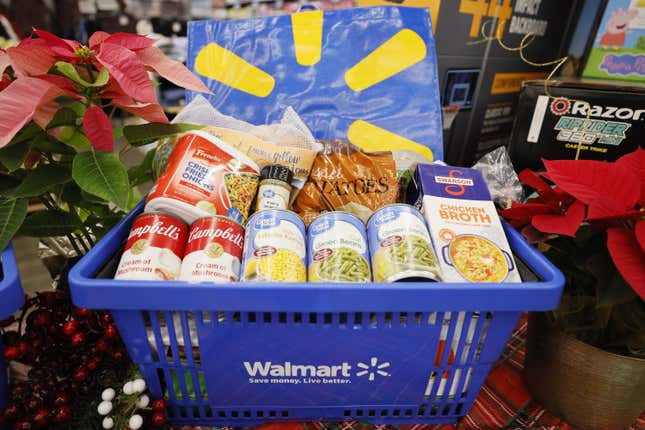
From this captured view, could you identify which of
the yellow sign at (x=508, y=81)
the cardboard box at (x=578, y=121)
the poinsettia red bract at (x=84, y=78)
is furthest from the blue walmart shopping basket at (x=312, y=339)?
the yellow sign at (x=508, y=81)

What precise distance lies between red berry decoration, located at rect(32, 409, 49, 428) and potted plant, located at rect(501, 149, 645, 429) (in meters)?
0.88

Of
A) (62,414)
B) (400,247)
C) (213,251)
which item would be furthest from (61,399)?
(400,247)

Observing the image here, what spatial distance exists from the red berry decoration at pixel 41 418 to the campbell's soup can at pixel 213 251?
32 cm

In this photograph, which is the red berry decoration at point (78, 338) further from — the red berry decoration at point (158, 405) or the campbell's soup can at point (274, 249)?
the campbell's soup can at point (274, 249)

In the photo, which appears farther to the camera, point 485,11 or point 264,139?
point 485,11

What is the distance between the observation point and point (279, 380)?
69 cm

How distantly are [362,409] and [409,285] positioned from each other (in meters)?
0.34

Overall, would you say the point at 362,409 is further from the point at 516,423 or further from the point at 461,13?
the point at 461,13

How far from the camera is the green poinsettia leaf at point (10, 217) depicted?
632mm

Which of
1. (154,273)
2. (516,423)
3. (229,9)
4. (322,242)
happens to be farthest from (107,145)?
(229,9)

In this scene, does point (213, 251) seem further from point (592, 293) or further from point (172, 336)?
point (592, 293)

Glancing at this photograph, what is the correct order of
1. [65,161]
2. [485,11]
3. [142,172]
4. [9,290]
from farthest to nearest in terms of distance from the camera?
[485,11]
[142,172]
[65,161]
[9,290]

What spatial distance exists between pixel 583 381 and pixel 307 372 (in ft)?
1.67

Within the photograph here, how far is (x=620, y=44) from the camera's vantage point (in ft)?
4.66
